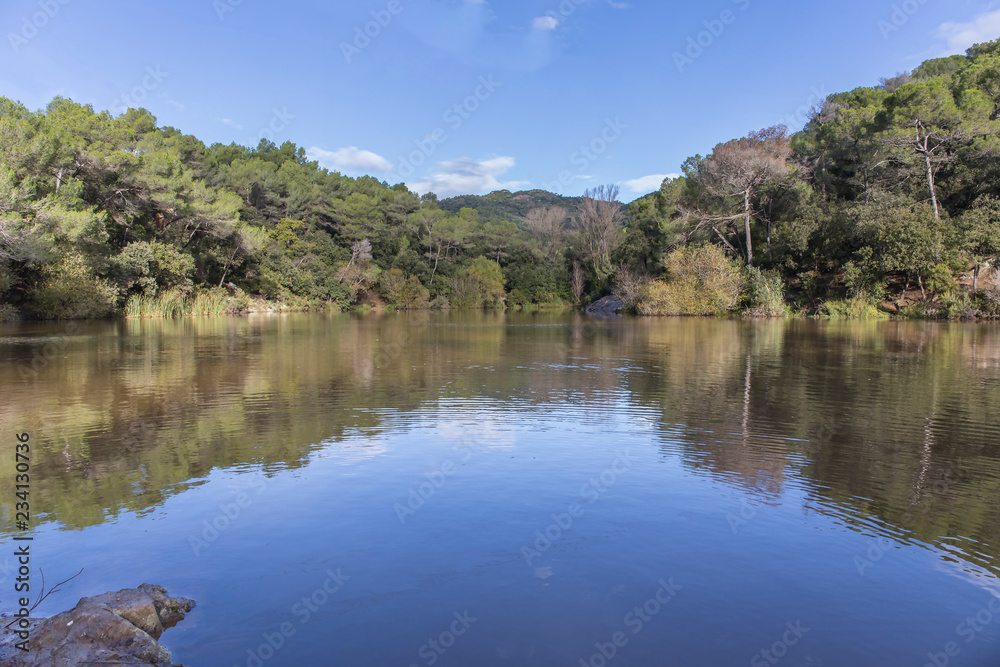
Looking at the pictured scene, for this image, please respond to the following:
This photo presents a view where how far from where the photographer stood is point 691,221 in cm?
3938

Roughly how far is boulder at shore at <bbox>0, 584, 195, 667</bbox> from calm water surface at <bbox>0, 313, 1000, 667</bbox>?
0.48 feet

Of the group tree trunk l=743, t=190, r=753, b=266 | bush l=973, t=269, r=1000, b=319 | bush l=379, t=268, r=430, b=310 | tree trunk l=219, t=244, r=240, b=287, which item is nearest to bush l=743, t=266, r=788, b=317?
A: tree trunk l=743, t=190, r=753, b=266

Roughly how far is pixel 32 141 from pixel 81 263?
19.4 ft

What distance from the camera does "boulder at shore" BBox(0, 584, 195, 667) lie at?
9.01ft

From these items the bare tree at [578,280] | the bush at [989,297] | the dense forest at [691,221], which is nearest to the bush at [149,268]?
the dense forest at [691,221]

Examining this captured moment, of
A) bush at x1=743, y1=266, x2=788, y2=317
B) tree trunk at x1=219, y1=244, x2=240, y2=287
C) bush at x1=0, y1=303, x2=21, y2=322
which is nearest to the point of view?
bush at x1=0, y1=303, x2=21, y2=322

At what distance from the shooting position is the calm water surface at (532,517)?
10.4 ft

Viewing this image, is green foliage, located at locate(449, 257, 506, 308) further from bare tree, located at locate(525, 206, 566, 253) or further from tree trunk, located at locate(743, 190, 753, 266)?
tree trunk, located at locate(743, 190, 753, 266)

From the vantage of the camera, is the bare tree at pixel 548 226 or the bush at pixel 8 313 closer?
the bush at pixel 8 313

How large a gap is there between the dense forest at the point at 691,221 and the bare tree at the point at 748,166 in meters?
0.11

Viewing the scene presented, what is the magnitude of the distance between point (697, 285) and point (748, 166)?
7.16 meters

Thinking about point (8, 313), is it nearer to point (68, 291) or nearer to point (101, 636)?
point (68, 291)

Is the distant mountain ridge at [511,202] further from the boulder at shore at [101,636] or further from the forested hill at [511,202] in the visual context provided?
the boulder at shore at [101,636]

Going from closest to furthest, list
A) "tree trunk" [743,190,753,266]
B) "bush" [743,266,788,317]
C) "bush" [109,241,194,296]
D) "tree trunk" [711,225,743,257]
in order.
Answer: "bush" [109,241,194,296] → "bush" [743,266,788,317] → "tree trunk" [743,190,753,266] → "tree trunk" [711,225,743,257]
